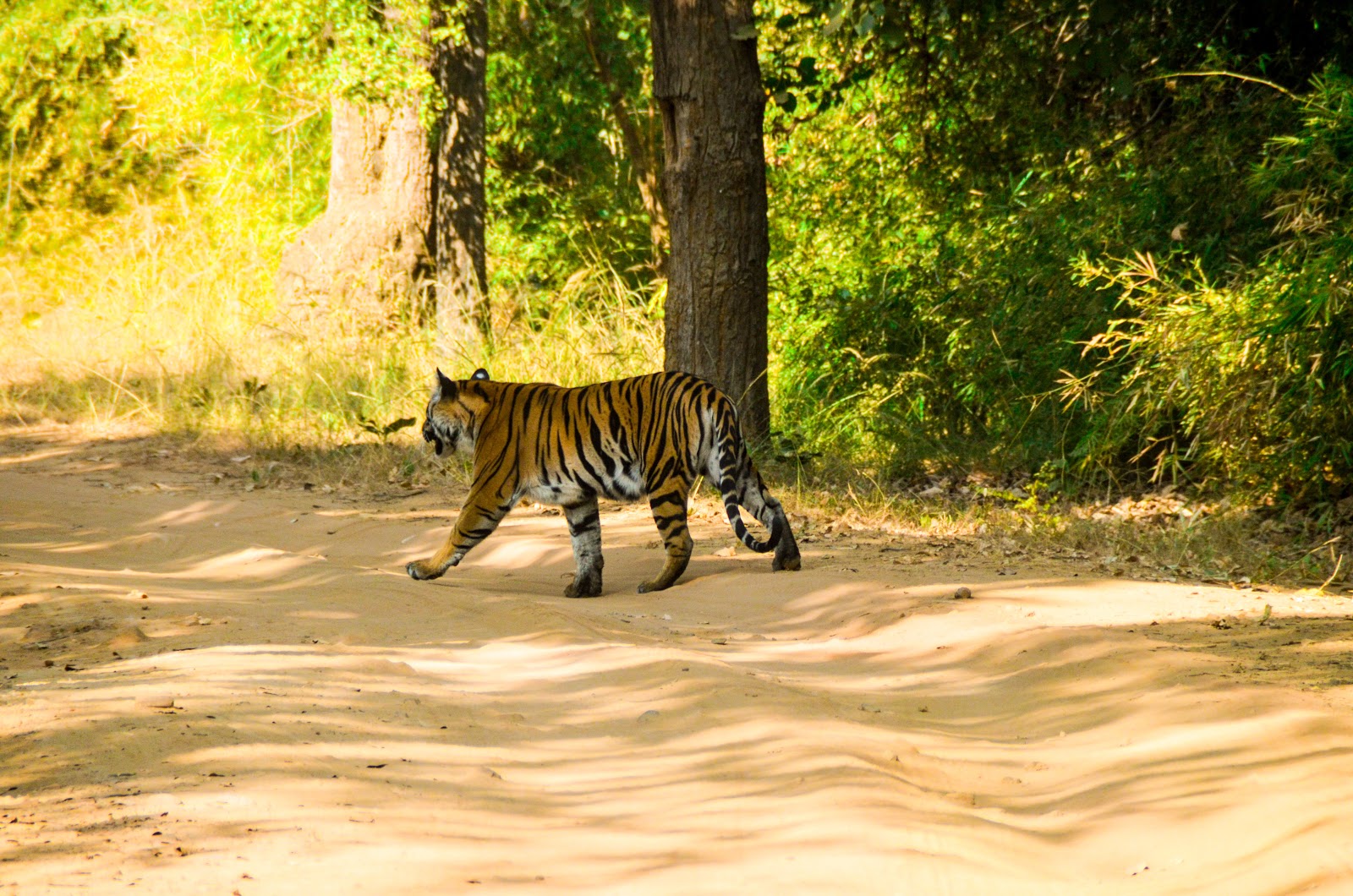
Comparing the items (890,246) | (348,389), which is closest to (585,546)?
(348,389)

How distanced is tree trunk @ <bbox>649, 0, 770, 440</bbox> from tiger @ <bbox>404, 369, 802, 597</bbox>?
2153mm

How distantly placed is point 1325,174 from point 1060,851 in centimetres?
580

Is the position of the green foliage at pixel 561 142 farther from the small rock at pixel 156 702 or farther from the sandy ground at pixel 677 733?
the small rock at pixel 156 702

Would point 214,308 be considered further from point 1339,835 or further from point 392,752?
point 1339,835

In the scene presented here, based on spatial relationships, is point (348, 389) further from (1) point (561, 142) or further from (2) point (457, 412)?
(1) point (561, 142)

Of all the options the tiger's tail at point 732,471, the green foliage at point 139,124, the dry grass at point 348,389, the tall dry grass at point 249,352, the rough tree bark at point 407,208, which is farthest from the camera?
the green foliage at point 139,124

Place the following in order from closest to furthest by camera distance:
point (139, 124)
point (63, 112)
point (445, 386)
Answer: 1. point (445, 386)
2. point (139, 124)
3. point (63, 112)

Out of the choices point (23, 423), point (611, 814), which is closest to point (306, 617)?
point (611, 814)

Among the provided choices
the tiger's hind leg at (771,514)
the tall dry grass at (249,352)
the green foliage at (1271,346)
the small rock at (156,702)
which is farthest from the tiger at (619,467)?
the tall dry grass at (249,352)

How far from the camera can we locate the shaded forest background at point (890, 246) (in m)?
8.27

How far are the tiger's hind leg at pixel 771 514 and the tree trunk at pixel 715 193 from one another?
2.33m

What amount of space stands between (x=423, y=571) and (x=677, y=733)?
11.0 feet

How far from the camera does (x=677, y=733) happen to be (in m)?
4.46

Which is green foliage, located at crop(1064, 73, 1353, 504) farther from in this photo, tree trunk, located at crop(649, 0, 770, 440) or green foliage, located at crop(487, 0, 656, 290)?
green foliage, located at crop(487, 0, 656, 290)
